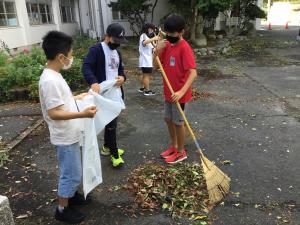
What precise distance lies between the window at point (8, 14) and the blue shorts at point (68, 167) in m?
12.0

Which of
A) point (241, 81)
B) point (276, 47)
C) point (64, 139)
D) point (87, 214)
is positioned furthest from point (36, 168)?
point (276, 47)

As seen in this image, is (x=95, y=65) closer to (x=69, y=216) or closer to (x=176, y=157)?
(x=176, y=157)

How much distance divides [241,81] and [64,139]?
7098 mm

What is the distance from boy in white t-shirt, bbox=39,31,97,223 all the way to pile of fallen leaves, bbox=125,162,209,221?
0.75m

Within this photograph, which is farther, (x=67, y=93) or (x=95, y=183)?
(x=95, y=183)

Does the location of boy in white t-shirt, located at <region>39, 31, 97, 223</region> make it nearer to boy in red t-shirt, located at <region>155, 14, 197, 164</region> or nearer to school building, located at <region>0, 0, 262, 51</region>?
boy in red t-shirt, located at <region>155, 14, 197, 164</region>

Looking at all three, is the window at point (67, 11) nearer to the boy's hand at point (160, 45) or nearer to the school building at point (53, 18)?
the school building at point (53, 18)

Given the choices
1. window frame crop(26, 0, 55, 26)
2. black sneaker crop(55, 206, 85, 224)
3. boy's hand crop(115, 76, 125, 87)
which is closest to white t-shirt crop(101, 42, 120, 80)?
boy's hand crop(115, 76, 125, 87)

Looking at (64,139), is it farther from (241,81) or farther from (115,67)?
(241,81)

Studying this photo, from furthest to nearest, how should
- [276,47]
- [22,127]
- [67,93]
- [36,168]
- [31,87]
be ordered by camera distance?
[276,47] < [31,87] < [22,127] < [36,168] < [67,93]

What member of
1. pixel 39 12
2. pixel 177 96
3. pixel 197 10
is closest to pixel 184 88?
pixel 177 96

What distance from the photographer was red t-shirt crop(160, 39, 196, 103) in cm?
393

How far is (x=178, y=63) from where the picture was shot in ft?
13.1

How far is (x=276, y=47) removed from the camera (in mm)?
15602
